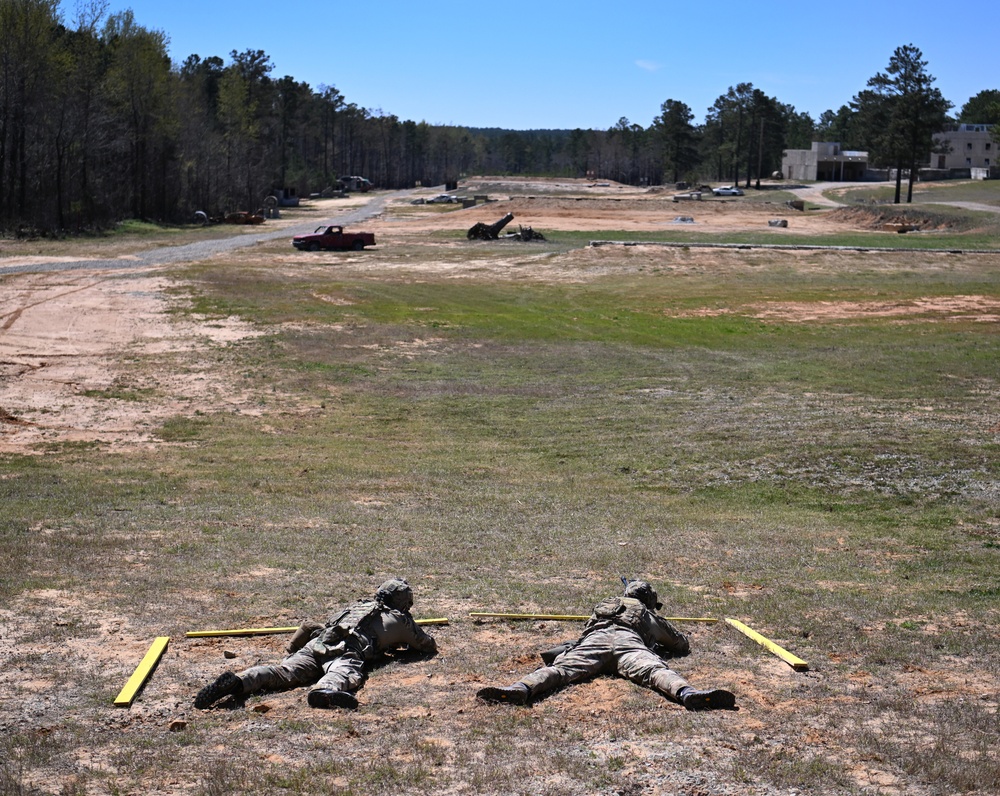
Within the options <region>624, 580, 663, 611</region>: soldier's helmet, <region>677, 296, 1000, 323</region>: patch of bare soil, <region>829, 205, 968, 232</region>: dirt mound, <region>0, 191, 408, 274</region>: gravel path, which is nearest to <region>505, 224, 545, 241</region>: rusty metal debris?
<region>0, 191, 408, 274</region>: gravel path

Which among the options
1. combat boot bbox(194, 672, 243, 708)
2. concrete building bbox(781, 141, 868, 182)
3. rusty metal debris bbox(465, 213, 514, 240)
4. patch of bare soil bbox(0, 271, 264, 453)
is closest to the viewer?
combat boot bbox(194, 672, 243, 708)

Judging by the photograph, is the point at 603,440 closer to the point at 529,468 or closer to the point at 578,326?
the point at 529,468

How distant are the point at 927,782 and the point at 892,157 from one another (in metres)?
96.3

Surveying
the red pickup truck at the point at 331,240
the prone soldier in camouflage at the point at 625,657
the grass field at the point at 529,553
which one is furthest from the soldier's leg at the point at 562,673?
the red pickup truck at the point at 331,240

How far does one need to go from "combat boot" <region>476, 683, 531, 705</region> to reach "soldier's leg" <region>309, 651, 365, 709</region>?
3.01 feet

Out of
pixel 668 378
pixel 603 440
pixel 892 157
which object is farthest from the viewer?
pixel 892 157

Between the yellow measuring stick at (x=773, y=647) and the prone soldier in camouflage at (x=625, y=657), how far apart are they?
2.30ft

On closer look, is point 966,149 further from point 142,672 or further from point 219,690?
point 219,690

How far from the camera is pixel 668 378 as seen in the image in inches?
1039

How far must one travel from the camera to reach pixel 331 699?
24.0ft

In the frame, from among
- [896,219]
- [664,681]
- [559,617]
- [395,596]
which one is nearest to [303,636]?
[395,596]

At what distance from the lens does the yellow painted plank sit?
285 inches

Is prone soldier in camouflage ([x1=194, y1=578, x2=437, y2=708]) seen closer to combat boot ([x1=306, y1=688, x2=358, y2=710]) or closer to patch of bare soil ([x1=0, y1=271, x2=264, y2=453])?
combat boot ([x1=306, y1=688, x2=358, y2=710])

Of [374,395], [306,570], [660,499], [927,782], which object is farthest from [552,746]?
[374,395]
